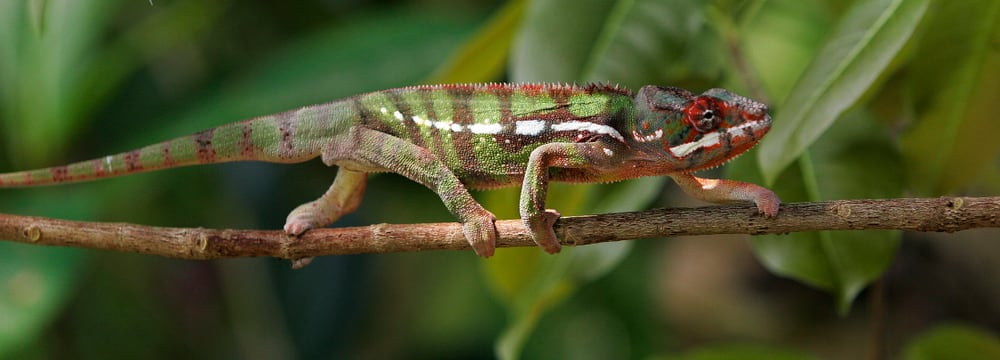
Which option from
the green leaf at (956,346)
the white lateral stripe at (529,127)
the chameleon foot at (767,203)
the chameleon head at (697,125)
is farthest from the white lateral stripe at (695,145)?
the green leaf at (956,346)

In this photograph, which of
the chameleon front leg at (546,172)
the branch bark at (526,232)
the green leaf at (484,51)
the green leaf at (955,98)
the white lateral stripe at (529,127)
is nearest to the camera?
the branch bark at (526,232)

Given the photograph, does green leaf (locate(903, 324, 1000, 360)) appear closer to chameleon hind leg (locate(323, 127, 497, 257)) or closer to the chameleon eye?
the chameleon eye

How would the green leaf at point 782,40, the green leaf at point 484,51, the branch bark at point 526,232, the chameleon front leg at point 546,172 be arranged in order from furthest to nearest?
the green leaf at point 484,51
the green leaf at point 782,40
the chameleon front leg at point 546,172
the branch bark at point 526,232

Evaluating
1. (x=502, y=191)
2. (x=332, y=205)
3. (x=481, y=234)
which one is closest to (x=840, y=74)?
(x=481, y=234)

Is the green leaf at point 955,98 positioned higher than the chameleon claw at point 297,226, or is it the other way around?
the chameleon claw at point 297,226

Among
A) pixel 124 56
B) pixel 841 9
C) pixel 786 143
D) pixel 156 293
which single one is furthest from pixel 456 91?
pixel 156 293

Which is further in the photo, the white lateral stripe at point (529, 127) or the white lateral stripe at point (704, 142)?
the white lateral stripe at point (529, 127)

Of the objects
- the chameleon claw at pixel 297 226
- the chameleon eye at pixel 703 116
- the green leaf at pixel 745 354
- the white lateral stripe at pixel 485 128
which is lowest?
the green leaf at pixel 745 354

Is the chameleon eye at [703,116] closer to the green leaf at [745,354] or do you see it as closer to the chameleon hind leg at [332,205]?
the chameleon hind leg at [332,205]
